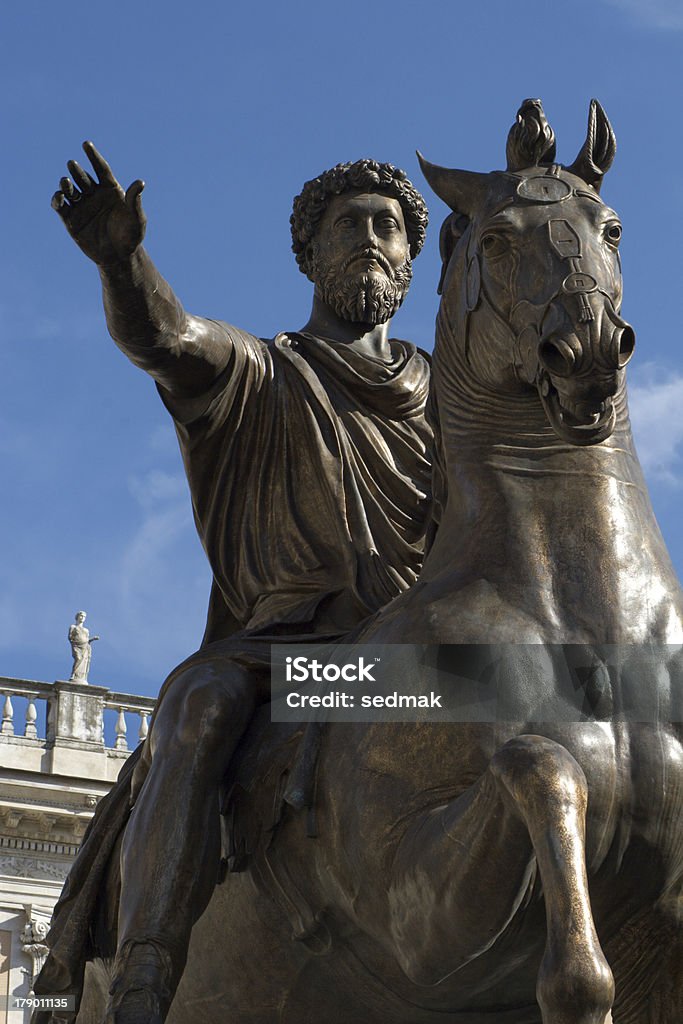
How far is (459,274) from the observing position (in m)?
4.62

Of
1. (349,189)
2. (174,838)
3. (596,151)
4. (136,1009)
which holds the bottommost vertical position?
(136,1009)

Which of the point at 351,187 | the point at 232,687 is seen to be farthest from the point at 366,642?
the point at 351,187

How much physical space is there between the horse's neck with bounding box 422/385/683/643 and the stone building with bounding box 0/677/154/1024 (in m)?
20.7

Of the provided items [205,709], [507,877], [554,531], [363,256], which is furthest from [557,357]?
[363,256]

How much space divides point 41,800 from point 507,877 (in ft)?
71.7

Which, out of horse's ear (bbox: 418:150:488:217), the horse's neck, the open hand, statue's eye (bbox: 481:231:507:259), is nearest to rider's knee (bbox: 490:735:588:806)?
the horse's neck

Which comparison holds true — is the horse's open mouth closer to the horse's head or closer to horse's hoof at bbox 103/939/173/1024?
the horse's head

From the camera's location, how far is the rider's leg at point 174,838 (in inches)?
177

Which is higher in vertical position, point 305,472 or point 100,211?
point 100,211

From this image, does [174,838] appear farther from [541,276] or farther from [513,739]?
[541,276]

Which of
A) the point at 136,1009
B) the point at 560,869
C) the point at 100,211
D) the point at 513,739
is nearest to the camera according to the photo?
the point at 560,869

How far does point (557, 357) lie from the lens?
4.11 meters

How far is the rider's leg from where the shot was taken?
4.50 meters

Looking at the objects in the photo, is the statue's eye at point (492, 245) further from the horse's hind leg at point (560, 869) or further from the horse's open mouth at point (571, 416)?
the horse's hind leg at point (560, 869)
